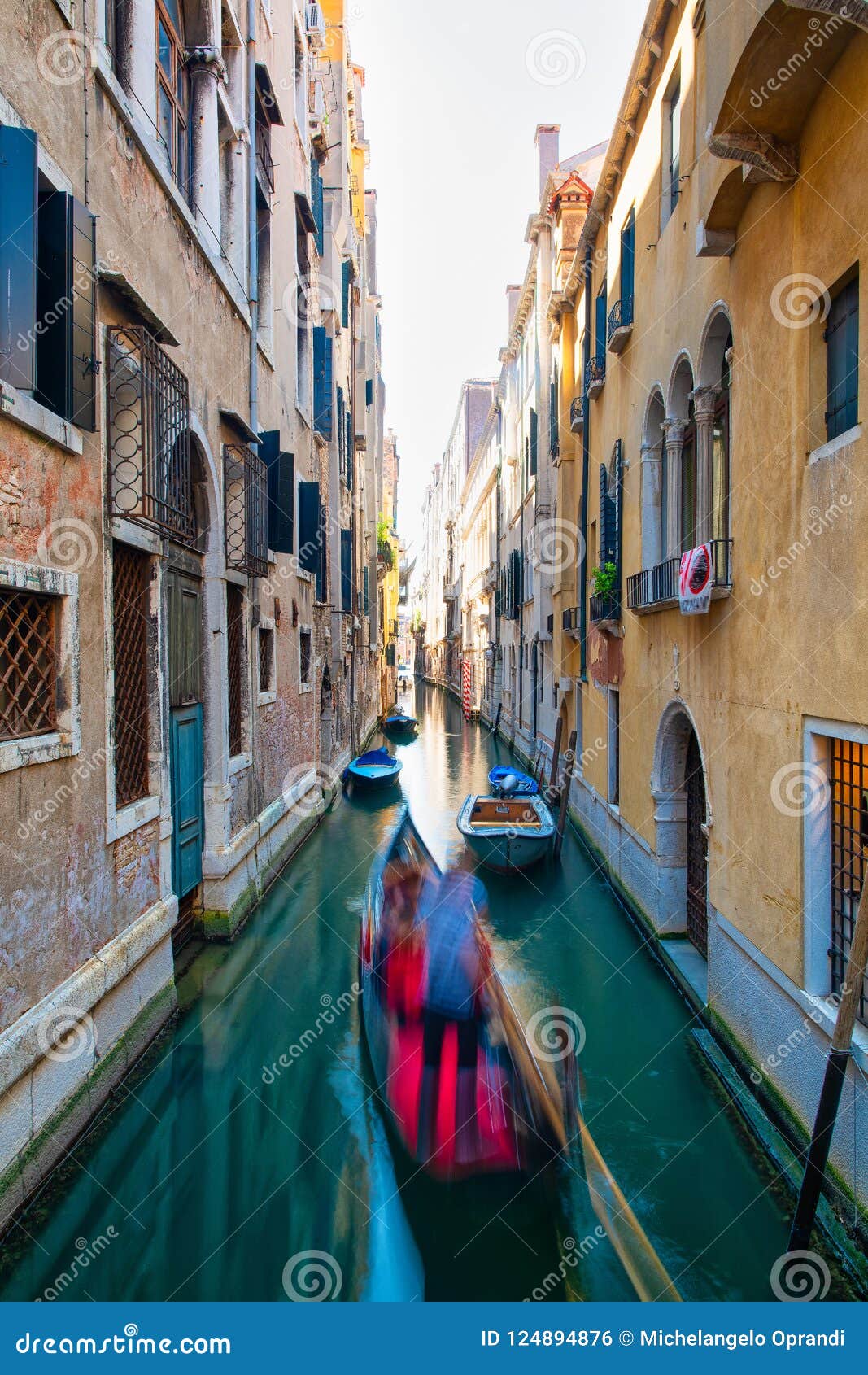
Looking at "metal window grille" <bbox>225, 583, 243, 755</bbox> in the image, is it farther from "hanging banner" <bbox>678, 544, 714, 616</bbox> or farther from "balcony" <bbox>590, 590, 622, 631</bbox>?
"hanging banner" <bbox>678, 544, 714, 616</bbox>

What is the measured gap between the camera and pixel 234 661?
846cm

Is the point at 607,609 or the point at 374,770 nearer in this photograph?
the point at 607,609

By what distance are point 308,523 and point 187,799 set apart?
18.2 feet

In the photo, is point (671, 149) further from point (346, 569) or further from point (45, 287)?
point (346, 569)

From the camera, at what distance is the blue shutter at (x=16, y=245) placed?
3486 millimetres

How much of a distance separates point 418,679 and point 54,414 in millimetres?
72402

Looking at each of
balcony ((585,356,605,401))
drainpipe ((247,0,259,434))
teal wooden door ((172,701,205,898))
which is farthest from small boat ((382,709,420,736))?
teal wooden door ((172,701,205,898))

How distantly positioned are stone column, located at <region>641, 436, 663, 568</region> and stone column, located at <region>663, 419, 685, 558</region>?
394mm

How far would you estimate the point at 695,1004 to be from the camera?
6223 millimetres

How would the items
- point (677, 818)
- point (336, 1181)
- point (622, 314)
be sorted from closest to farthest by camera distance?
point (336, 1181)
point (677, 818)
point (622, 314)

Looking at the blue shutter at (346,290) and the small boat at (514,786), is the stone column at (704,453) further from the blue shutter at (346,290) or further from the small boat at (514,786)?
the blue shutter at (346,290)

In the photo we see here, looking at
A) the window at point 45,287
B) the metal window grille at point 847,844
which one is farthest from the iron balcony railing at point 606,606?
the window at point 45,287

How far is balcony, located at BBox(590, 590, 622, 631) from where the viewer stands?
30.5 feet

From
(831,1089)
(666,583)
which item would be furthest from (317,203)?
(831,1089)
